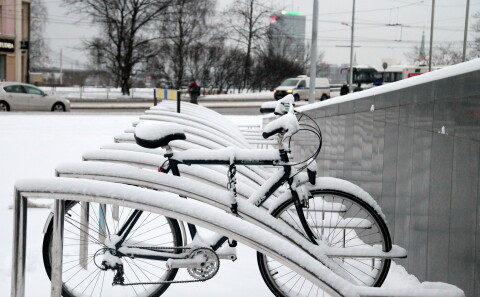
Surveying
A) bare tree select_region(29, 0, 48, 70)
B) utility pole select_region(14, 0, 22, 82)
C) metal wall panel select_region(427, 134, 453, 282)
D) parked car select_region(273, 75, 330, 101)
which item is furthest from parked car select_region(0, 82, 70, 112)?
bare tree select_region(29, 0, 48, 70)

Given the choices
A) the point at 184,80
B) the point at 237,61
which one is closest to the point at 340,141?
the point at 184,80

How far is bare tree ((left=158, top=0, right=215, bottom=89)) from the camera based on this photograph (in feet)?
148

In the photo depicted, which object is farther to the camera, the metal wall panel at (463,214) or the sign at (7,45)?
the sign at (7,45)

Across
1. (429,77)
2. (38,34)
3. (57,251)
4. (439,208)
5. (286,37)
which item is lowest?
(57,251)

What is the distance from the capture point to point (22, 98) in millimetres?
25141

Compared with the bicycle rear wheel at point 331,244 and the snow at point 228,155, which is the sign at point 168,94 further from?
the snow at point 228,155

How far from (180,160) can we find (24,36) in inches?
1703

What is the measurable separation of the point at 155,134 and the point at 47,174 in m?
5.58

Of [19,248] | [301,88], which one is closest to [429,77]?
[19,248]

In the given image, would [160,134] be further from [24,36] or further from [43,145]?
[24,36]

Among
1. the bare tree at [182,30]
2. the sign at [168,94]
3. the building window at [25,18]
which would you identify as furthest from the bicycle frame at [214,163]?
the bare tree at [182,30]

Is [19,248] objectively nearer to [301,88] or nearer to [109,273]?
[109,273]

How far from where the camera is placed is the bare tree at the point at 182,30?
45.1 meters

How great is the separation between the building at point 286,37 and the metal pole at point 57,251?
44.8 meters
